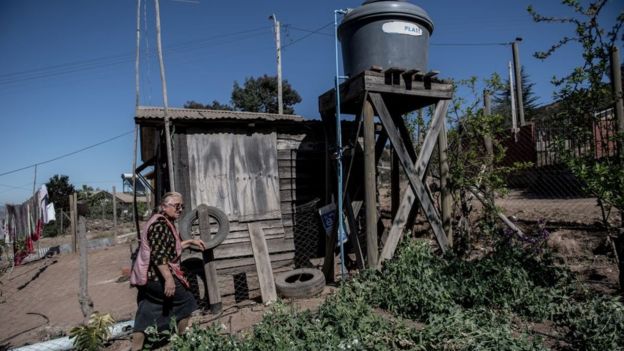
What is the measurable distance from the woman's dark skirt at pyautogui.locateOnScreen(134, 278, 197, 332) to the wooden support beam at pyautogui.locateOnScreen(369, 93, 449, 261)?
265 centimetres

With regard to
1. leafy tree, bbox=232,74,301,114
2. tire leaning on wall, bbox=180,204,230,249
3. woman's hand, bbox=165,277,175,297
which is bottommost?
woman's hand, bbox=165,277,175,297

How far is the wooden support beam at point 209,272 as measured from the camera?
569cm

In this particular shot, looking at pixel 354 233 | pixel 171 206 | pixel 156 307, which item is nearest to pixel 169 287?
pixel 156 307

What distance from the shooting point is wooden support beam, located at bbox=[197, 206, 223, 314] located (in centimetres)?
569

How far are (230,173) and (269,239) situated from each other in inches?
56.0

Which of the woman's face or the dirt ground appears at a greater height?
the woman's face

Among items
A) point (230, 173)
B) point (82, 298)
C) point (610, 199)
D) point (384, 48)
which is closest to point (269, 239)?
point (230, 173)

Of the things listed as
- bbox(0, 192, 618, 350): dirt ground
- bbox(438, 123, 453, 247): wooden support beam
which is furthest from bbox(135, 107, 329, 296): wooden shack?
bbox(438, 123, 453, 247): wooden support beam

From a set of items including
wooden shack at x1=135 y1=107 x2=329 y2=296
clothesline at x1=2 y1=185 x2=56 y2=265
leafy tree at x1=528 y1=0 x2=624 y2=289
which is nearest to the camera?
leafy tree at x1=528 y1=0 x2=624 y2=289

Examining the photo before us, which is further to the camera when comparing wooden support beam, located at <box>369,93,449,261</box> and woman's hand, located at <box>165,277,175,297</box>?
wooden support beam, located at <box>369,93,449,261</box>

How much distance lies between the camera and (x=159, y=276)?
157 inches

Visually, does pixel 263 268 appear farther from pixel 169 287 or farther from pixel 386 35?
pixel 386 35

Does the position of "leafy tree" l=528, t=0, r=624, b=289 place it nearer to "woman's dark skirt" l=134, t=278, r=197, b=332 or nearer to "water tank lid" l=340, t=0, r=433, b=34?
"water tank lid" l=340, t=0, r=433, b=34

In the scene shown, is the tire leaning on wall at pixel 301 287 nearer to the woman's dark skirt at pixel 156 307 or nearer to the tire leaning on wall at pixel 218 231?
the tire leaning on wall at pixel 218 231
